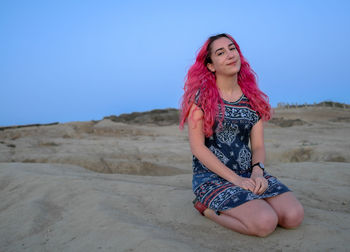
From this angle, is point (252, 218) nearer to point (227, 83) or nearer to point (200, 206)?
point (200, 206)

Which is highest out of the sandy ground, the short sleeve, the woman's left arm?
the short sleeve

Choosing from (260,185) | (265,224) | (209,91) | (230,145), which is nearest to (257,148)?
(230,145)

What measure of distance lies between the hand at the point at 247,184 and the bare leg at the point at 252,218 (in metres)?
0.13

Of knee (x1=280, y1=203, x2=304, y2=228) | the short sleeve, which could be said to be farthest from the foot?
the short sleeve

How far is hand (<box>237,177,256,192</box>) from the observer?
2.47m

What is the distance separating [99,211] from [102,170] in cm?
294

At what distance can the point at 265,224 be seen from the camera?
2.22 metres

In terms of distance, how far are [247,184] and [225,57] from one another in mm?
1045

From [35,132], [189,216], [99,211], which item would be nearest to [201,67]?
[189,216]

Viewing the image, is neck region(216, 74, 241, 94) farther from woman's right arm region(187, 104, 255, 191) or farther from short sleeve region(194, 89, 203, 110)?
woman's right arm region(187, 104, 255, 191)

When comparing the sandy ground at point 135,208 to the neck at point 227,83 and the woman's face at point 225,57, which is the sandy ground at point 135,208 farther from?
the woman's face at point 225,57

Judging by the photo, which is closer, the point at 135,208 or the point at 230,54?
the point at 230,54

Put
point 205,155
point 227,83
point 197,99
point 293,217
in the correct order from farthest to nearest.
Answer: point 227,83 → point 197,99 → point 205,155 → point 293,217

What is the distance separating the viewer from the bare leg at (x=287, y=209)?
7.65 feet
